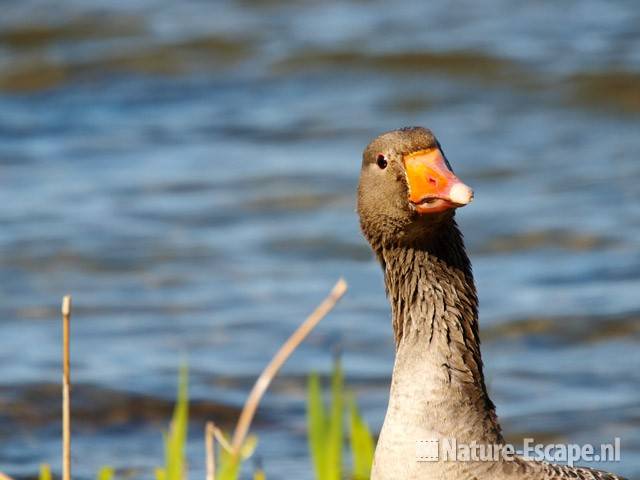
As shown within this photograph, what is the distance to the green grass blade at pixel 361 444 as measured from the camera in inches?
200

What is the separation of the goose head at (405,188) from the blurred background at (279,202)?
286cm

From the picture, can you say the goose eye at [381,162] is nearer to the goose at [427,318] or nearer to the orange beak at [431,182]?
the goose at [427,318]

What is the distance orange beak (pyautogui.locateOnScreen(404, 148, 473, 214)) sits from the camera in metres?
5.07

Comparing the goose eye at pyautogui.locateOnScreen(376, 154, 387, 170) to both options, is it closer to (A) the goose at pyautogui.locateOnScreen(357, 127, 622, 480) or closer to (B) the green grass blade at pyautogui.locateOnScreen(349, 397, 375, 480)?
(A) the goose at pyautogui.locateOnScreen(357, 127, 622, 480)

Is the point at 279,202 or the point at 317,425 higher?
the point at 279,202

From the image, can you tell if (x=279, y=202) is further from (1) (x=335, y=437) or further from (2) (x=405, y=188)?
(1) (x=335, y=437)

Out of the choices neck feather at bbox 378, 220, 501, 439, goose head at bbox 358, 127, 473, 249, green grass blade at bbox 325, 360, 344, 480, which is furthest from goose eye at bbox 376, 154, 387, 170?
green grass blade at bbox 325, 360, 344, 480

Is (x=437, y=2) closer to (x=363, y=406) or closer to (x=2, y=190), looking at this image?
(x=2, y=190)

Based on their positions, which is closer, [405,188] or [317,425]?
[317,425]

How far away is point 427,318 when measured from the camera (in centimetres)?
541

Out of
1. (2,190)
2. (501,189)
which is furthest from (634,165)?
(2,190)

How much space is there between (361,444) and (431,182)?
3.47ft

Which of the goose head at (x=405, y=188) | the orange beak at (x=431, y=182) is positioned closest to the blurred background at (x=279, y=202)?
→ the goose head at (x=405, y=188)

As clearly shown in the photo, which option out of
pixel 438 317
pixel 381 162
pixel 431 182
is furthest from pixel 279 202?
pixel 431 182
